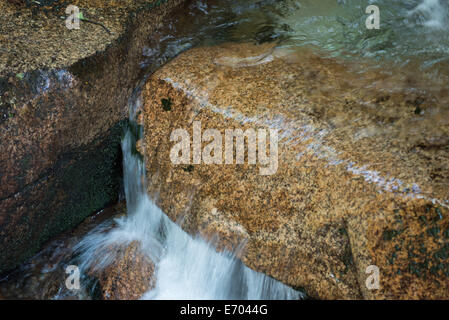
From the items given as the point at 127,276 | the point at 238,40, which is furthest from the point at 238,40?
the point at 127,276

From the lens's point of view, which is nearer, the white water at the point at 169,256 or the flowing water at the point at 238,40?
the white water at the point at 169,256

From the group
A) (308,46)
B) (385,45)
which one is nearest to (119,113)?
(308,46)

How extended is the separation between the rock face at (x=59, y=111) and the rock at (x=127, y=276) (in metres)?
0.66

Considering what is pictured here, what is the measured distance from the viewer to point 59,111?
10.9ft

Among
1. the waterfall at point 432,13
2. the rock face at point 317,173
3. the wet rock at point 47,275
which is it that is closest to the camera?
the rock face at point 317,173

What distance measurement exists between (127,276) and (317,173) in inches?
78.9

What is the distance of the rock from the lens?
11.8ft

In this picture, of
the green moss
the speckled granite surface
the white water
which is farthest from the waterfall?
the green moss

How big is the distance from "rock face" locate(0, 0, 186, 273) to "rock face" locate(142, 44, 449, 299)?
449 millimetres

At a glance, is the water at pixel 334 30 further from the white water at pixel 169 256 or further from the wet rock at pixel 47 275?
the wet rock at pixel 47 275

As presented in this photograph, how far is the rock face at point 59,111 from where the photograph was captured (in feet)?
10.4

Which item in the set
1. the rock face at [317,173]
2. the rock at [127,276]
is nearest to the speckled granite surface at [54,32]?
the rock face at [317,173]
